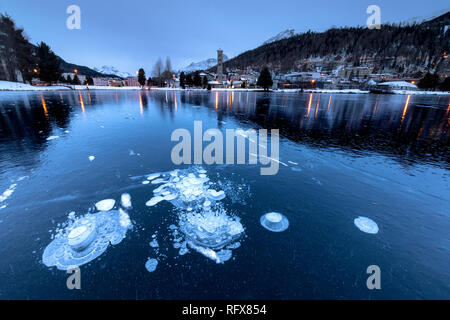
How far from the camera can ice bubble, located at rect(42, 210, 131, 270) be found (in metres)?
3.45

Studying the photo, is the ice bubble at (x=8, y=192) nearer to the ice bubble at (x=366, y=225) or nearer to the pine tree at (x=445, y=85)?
the ice bubble at (x=366, y=225)

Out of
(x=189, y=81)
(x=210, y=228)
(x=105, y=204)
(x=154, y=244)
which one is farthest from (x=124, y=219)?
(x=189, y=81)

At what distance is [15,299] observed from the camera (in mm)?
2787

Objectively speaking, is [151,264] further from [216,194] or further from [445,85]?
[445,85]

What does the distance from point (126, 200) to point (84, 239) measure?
148cm

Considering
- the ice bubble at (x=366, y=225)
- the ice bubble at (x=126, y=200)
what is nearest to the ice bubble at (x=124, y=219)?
the ice bubble at (x=126, y=200)

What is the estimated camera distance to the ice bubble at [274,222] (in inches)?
170

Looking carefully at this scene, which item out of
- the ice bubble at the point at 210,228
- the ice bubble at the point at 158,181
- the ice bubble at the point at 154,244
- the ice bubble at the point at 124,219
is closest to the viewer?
the ice bubble at the point at 154,244

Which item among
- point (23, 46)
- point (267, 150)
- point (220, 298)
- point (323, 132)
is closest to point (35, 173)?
point (220, 298)

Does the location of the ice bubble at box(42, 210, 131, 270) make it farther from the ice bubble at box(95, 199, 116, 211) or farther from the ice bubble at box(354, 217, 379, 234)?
the ice bubble at box(354, 217, 379, 234)

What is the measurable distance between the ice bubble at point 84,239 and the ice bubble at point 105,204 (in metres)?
0.24

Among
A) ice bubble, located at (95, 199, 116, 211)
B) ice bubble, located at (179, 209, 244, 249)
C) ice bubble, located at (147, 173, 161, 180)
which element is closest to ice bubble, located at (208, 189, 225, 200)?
ice bubble, located at (179, 209, 244, 249)

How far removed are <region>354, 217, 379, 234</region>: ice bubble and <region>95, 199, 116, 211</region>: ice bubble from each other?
6.24 m

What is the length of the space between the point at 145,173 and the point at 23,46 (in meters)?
84.1
